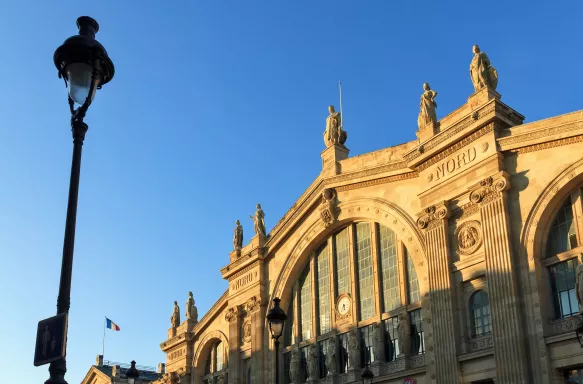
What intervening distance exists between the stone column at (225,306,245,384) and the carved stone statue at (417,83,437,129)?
17.9m

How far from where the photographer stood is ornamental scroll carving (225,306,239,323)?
44.3 m

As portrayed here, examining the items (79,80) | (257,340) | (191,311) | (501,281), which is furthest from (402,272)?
(79,80)

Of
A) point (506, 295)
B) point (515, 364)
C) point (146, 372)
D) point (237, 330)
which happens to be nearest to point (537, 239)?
point (506, 295)

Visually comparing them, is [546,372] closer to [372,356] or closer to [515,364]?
[515,364]

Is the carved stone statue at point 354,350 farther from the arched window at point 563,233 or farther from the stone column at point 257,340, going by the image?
the arched window at point 563,233

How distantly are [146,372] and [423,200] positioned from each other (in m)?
57.3

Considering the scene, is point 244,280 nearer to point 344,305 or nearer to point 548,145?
point 344,305

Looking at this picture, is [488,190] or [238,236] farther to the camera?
[238,236]

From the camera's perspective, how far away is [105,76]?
1109cm

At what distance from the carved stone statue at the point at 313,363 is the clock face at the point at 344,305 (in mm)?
2663

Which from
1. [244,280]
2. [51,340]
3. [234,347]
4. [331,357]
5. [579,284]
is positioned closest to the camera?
[51,340]

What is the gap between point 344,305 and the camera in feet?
121

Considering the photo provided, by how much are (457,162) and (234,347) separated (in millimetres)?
19760

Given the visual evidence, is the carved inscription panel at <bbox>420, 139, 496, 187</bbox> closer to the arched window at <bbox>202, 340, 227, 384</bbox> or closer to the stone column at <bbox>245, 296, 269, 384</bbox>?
the stone column at <bbox>245, 296, 269, 384</bbox>
